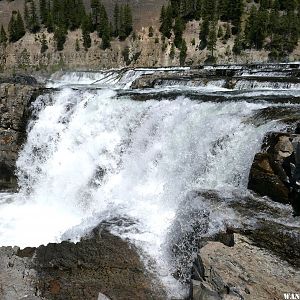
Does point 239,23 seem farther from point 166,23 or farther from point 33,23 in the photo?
point 33,23

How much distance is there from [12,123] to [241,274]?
1423 centimetres

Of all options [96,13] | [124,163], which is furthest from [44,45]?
[124,163]

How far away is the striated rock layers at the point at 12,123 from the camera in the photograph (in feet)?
56.5

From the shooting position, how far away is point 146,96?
17.1 m

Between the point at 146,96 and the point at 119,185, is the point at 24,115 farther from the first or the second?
the point at 119,185

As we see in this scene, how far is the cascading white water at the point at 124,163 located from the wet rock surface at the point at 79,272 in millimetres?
464

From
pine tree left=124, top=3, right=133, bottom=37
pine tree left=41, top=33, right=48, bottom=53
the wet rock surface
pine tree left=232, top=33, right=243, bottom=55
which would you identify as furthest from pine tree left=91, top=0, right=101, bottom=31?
the wet rock surface

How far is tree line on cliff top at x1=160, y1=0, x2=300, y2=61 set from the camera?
6412 cm

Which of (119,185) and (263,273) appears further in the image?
(119,185)

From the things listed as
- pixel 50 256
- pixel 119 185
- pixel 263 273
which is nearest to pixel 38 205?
pixel 119 185

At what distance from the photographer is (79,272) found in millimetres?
8406

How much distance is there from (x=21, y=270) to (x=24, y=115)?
1076 cm

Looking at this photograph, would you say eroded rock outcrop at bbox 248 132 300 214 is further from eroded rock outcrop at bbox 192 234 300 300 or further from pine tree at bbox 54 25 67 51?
Answer: pine tree at bbox 54 25 67 51

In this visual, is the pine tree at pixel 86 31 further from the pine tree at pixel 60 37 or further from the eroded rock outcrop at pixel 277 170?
the eroded rock outcrop at pixel 277 170
